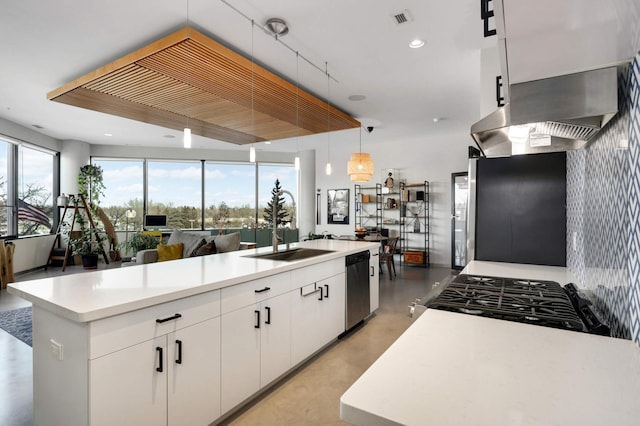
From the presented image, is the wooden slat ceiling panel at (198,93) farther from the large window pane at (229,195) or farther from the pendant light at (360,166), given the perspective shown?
the large window pane at (229,195)

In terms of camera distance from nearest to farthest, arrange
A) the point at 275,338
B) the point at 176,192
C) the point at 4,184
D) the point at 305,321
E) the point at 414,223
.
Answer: the point at 275,338 → the point at 305,321 → the point at 4,184 → the point at 414,223 → the point at 176,192

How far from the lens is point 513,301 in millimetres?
1321

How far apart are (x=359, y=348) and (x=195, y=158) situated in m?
7.45

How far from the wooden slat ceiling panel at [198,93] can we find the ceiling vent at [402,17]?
1417mm

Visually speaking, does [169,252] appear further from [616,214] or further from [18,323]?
[616,214]

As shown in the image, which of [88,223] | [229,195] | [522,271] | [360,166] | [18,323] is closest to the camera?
[522,271]

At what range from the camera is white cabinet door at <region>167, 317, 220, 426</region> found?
164 centimetres

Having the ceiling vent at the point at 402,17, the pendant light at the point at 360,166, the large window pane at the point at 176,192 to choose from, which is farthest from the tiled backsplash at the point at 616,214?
the large window pane at the point at 176,192

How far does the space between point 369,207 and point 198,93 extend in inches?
216

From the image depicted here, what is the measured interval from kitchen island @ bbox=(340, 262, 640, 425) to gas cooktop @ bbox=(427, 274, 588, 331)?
75 mm

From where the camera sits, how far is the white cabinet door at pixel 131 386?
1.36 metres

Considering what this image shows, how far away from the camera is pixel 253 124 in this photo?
540 centimetres

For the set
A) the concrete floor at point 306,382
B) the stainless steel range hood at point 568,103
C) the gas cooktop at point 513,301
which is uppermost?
the stainless steel range hood at point 568,103

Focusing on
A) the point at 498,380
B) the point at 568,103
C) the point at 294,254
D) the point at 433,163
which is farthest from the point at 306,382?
the point at 433,163
